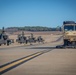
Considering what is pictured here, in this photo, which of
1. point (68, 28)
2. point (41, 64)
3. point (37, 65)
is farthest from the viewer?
point (68, 28)

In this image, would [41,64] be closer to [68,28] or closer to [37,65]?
[37,65]

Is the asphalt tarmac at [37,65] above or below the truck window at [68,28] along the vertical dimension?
below

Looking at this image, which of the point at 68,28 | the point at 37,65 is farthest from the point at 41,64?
the point at 68,28

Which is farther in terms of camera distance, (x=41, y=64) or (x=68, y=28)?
(x=68, y=28)

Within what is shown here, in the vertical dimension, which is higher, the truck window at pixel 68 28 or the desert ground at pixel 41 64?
the truck window at pixel 68 28

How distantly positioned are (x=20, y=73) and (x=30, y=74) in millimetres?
461

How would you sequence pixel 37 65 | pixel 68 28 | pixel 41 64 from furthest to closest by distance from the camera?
pixel 68 28
pixel 41 64
pixel 37 65

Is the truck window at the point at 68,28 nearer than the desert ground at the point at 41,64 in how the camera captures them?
No

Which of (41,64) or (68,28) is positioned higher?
(68,28)

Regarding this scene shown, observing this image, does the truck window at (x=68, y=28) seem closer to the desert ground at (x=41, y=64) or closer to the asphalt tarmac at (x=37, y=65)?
the desert ground at (x=41, y=64)

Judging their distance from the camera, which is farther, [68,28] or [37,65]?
[68,28]

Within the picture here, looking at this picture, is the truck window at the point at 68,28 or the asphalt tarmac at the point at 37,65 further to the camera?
the truck window at the point at 68,28


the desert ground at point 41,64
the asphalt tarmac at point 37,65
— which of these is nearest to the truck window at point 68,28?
the desert ground at point 41,64

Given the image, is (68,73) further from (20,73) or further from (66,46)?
(66,46)
